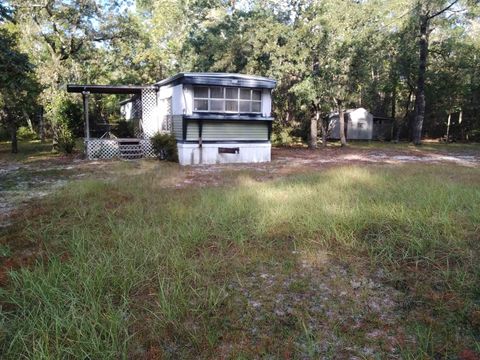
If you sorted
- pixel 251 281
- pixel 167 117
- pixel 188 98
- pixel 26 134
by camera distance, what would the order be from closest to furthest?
pixel 251 281
pixel 188 98
pixel 167 117
pixel 26 134

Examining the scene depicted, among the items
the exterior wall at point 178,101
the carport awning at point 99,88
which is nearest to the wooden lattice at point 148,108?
the carport awning at point 99,88

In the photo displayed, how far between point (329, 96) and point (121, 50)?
1099 centimetres

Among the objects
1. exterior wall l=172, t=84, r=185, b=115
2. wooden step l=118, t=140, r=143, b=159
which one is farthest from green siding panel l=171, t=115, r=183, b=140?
wooden step l=118, t=140, r=143, b=159

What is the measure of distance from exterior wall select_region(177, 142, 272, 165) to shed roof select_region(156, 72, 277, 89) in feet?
7.27

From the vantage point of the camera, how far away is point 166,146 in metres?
13.6

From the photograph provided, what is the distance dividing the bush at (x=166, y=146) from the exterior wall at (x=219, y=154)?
30 centimetres

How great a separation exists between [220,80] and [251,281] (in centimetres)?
1048

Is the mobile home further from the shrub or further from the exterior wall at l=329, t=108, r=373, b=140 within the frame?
the exterior wall at l=329, t=108, r=373, b=140

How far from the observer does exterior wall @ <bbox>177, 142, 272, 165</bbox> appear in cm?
1305

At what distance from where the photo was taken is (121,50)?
18547 mm

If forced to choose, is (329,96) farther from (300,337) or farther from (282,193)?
(300,337)

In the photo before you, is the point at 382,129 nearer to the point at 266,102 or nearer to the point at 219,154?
the point at 266,102

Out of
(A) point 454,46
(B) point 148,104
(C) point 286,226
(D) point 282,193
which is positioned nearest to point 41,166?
(B) point 148,104

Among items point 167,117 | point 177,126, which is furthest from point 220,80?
point 167,117
